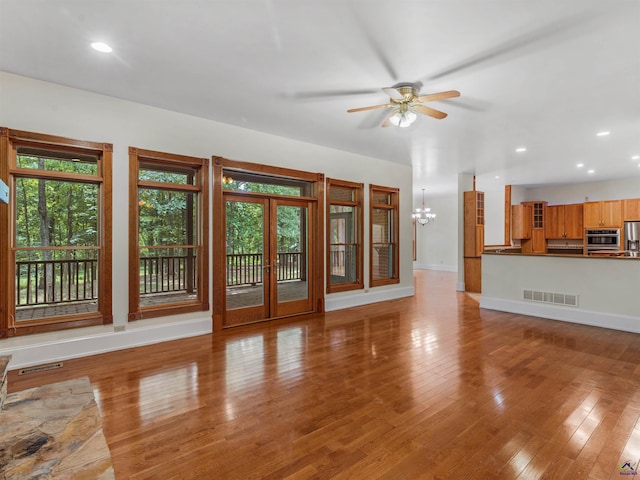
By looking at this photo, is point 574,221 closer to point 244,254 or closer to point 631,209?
point 631,209

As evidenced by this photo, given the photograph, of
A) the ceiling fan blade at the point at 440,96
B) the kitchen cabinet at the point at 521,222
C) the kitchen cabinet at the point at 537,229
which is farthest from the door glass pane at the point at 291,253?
the kitchen cabinet at the point at 537,229

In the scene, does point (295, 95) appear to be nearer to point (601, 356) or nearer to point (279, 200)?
point (279, 200)

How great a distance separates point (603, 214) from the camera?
9500 mm

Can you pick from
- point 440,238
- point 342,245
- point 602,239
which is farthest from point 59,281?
point 602,239

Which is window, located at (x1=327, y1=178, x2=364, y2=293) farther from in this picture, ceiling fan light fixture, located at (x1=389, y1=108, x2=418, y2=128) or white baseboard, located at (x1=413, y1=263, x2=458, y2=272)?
white baseboard, located at (x1=413, y1=263, x2=458, y2=272)

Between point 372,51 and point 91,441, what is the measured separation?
3.61 m

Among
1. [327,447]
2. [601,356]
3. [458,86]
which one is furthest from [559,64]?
[327,447]

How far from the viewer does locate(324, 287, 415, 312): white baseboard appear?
6.26 metres

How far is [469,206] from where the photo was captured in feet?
27.4

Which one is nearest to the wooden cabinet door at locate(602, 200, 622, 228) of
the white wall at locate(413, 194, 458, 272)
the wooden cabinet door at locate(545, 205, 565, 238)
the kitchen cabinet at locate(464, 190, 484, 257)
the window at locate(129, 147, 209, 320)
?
the wooden cabinet door at locate(545, 205, 565, 238)

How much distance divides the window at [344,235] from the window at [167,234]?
7.94ft

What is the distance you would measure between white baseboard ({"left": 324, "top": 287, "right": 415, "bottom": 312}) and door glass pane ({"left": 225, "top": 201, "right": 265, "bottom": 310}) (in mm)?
1449

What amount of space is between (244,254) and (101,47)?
3.14 meters

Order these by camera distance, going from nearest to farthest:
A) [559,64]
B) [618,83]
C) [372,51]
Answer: [372,51] → [559,64] → [618,83]
